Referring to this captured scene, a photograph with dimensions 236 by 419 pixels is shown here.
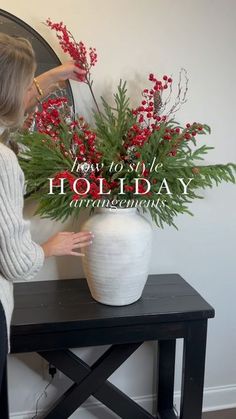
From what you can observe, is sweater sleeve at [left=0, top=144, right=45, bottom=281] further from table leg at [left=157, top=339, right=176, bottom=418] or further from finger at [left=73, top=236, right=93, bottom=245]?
table leg at [left=157, top=339, right=176, bottom=418]

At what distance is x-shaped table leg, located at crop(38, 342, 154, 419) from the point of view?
147cm

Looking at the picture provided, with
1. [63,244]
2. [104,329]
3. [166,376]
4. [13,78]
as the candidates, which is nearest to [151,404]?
[166,376]

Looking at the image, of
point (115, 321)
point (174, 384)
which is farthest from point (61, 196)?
point (174, 384)

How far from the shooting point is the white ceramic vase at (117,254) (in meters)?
1.29

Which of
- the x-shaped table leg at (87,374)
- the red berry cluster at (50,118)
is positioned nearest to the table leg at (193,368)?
the x-shaped table leg at (87,374)

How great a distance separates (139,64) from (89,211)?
658mm

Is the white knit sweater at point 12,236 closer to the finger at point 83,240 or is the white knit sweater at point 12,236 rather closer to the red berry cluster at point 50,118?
the finger at point 83,240

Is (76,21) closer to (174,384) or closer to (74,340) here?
(74,340)

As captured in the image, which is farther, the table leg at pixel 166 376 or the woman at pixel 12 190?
A: the table leg at pixel 166 376

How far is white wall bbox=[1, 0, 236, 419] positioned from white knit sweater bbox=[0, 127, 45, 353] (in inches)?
21.8

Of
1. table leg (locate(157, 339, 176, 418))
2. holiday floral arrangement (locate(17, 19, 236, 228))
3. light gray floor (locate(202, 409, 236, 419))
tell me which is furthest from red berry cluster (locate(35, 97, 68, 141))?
light gray floor (locate(202, 409, 236, 419))

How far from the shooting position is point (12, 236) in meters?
0.99

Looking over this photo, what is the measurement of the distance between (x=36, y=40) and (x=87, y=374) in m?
1.33

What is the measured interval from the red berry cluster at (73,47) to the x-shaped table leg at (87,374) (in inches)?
43.9
